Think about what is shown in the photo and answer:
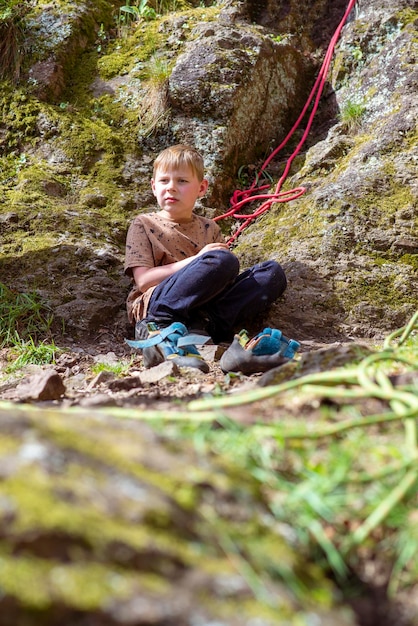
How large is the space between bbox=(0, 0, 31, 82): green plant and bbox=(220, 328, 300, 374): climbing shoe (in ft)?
11.2

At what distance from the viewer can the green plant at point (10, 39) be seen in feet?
16.5

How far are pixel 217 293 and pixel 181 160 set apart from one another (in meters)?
1.00

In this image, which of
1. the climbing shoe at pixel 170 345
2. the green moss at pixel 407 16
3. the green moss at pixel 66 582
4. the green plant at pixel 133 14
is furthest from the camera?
the green plant at pixel 133 14

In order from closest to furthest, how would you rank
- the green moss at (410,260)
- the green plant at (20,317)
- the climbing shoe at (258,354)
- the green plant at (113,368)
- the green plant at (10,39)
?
1. the climbing shoe at (258,354)
2. the green plant at (113,368)
3. the green plant at (20,317)
4. the green moss at (410,260)
5. the green plant at (10,39)

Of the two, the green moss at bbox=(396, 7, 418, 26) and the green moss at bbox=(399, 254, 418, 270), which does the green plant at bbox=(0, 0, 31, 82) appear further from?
the green moss at bbox=(399, 254, 418, 270)

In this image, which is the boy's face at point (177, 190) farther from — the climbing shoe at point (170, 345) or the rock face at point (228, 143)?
the climbing shoe at point (170, 345)

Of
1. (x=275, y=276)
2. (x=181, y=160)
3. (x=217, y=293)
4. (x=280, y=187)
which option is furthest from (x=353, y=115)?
(x=217, y=293)

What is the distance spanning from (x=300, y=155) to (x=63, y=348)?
267 cm

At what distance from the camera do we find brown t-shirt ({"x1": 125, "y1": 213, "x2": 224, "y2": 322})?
3.70 meters

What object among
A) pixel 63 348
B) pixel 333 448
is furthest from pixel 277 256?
pixel 333 448

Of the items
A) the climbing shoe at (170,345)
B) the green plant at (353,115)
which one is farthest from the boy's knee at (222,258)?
the green plant at (353,115)

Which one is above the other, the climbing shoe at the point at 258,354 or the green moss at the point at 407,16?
the green moss at the point at 407,16

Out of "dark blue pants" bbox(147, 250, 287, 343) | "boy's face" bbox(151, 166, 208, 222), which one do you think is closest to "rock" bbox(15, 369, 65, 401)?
"dark blue pants" bbox(147, 250, 287, 343)

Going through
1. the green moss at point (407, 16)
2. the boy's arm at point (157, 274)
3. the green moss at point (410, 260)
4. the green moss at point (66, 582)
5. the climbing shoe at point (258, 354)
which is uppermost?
the green moss at point (407, 16)
